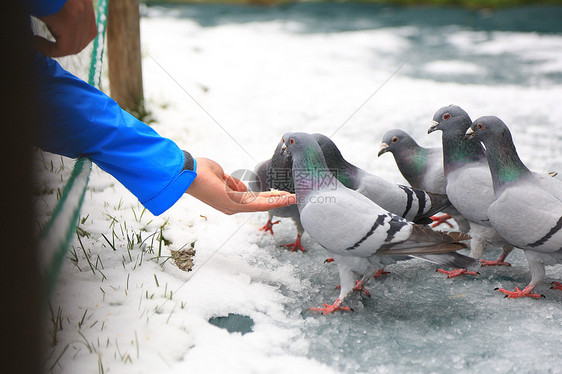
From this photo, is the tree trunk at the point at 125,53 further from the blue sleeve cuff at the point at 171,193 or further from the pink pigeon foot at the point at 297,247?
the blue sleeve cuff at the point at 171,193

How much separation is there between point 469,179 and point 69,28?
193 cm

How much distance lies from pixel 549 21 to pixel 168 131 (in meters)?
6.90

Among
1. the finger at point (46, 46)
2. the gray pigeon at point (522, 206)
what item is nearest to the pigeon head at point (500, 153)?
the gray pigeon at point (522, 206)

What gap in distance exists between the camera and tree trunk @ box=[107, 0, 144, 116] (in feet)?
13.3

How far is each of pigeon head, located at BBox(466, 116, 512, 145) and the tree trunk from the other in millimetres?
2727

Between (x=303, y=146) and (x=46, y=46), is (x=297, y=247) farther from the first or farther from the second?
(x=46, y=46)

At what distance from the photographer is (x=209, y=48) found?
24.1 ft

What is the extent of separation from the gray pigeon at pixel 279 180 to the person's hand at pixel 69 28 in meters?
1.07

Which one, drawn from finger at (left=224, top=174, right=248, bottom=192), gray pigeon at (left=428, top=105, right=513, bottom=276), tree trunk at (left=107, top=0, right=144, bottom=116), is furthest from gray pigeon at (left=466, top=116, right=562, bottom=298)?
tree trunk at (left=107, top=0, right=144, bottom=116)

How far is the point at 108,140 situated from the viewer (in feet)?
6.85

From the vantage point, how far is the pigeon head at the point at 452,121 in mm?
2803

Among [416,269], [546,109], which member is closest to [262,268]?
[416,269]

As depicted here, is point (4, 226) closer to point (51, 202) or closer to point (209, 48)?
point (51, 202)

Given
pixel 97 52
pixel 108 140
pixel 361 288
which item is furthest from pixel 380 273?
pixel 97 52
